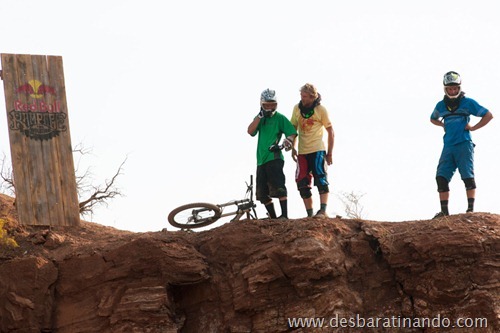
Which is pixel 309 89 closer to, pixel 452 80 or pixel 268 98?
pixel 268 98

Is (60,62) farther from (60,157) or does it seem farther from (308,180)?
(308,180)

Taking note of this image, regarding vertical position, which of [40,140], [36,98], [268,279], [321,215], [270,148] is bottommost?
[268,279]

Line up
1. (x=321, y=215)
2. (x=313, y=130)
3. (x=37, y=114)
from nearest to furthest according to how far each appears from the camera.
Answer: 1. (x=321, y=215)
2. (x=313, y=130)
3. (x=37, y=114)

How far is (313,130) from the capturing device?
1370cm

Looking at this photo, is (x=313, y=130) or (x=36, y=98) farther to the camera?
(x=36, y=98)

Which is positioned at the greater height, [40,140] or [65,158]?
[40,140]

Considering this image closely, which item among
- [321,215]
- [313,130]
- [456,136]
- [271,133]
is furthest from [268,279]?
[456,136]

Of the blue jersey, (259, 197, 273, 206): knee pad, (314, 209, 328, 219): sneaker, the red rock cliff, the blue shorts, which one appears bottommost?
the red rock cliff

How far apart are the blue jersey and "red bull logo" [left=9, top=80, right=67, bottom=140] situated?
5.32 meters

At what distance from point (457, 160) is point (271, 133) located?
2.43 meters

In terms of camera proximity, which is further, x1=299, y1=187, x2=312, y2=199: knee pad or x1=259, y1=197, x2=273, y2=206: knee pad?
x1=259, y1=197, x2=273, y2=206: knee pad

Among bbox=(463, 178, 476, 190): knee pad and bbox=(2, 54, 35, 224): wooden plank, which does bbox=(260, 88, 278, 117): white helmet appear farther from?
bbox=(2, 54, 35, 224): wooden plank

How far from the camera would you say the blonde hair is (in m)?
13.7

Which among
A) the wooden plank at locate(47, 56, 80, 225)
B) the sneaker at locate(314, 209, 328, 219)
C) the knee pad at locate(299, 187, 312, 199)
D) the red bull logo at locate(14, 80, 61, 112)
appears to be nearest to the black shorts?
the knee pad at locate(299, 187, 312, 199)
